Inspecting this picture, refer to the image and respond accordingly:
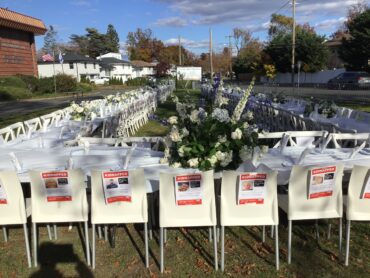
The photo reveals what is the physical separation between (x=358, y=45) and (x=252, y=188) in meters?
38.5

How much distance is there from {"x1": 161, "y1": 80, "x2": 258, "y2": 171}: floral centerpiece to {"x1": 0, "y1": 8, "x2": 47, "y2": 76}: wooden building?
3179 cm

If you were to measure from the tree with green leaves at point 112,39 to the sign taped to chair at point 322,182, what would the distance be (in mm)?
90247

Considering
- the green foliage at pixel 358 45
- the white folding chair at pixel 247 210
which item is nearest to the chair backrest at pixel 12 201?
the white folding chair at pixel 247 210

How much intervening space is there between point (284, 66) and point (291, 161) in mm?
46869

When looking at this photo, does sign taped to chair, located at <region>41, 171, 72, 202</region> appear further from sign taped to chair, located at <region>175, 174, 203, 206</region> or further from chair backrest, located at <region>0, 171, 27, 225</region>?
sign taped to chair, located at <region>175, 174, 203, 206</region>

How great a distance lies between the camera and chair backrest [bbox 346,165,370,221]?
364cm

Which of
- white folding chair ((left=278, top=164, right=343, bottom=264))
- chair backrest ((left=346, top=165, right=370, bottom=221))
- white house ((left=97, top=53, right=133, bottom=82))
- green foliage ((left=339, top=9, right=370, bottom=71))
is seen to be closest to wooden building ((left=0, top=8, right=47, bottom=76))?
white house ((left=97, top=53, right=133, bottom=82))

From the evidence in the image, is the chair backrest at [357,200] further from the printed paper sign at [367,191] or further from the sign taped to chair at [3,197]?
the sign taped to chair at [3,197]

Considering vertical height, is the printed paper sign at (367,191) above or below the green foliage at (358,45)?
below

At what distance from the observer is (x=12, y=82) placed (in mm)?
31312

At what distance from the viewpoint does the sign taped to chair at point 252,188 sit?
348 cm

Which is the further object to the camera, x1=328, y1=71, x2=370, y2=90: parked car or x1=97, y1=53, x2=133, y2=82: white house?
x1=97, y1=53, x2=133, y2=82: white house

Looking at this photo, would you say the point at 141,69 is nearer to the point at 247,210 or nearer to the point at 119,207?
the point at 119,207

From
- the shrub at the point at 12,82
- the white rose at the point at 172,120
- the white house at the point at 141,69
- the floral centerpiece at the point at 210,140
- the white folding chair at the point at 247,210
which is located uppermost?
the white house at the point at 141,69
